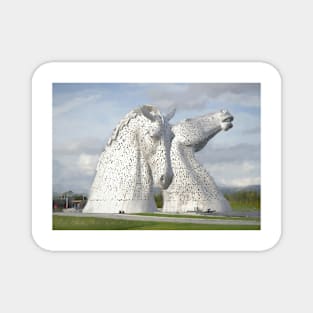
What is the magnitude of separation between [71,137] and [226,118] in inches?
66.3

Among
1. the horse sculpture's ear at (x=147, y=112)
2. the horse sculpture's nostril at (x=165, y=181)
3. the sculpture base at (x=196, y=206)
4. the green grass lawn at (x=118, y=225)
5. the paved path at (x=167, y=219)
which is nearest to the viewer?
the green grass lawn at (x=118, y=225)

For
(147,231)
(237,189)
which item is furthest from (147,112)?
(147,231)

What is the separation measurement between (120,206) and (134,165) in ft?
1.80

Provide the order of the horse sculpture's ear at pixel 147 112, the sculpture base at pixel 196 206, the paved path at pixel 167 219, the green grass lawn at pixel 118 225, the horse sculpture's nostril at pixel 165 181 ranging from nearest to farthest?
the green grass lawn at pixel 118 225
the paved path at pixel 167 219
the horse sculpture's ear at pixel 147 112
the sculpture base at pixel 196 206
the horse sculpture's nostril at pixel 165 181

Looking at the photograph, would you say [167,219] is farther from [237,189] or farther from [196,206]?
[237,189]

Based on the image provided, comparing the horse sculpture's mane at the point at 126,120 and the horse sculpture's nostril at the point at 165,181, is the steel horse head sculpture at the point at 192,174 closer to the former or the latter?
the horse sculpture's nostril at the point at 165,181

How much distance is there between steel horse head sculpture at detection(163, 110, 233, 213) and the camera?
23.7ft

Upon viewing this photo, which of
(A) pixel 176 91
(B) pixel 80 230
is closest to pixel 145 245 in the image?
(B) pixel 80 230

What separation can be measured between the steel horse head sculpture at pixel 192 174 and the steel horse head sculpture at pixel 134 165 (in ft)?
0.34

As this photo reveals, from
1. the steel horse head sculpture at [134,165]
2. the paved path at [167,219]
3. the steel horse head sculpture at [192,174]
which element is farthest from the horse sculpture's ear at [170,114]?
the paved path at [167,219]

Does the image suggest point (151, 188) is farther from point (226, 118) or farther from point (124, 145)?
point (226, 118)

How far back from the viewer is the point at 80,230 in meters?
6.43

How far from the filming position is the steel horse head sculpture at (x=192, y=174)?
285 inches

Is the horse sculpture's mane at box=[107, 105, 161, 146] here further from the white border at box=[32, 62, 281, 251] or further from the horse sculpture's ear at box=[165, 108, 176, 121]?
the white border at box=[32, 62, 281, 251]
